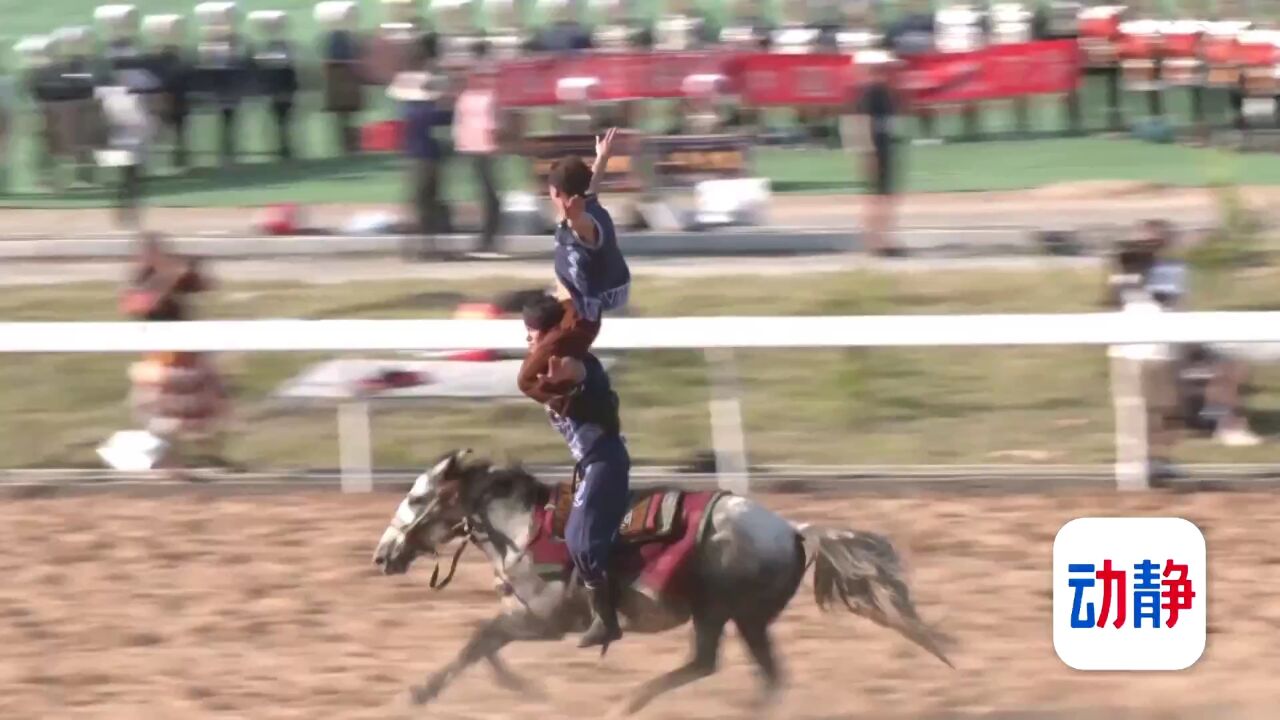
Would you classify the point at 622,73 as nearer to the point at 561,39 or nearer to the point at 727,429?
the point at 561,39

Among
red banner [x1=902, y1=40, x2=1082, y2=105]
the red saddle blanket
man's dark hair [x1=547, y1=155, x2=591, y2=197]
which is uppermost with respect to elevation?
man's dark hair [x1=547, y1=155, x2=591, y2=197]

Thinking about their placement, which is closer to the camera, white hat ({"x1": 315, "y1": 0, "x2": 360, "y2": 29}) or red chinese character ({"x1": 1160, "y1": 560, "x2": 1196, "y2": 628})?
red chinese character ({"x1": 1160, "y1": 560, "x2": 1196, "y2": 628})

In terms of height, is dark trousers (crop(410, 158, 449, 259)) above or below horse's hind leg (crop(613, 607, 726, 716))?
above

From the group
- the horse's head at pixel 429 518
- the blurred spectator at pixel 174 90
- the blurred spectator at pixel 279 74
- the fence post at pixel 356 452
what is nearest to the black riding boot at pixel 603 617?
the horse's head at pixel 429 518

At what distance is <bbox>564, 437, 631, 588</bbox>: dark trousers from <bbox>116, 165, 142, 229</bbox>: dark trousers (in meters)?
11.5

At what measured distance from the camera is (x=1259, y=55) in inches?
758

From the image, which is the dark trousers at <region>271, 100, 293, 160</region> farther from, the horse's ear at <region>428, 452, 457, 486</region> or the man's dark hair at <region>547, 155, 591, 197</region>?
the man's dark hair at <region>547, 155, 591, 197</region>

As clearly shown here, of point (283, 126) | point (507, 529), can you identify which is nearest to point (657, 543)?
point (507, 529)

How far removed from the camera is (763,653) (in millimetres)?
6750

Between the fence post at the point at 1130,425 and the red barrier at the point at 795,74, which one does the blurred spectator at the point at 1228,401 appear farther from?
the red barrier at the point at 795,74

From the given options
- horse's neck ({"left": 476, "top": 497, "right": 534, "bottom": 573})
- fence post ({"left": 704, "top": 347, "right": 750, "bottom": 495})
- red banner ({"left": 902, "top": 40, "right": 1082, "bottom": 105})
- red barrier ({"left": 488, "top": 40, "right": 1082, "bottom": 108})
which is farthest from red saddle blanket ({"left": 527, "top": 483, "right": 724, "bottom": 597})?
red banner ({"left": 902, "top": 40, "right": 1082, "bottom": 105})

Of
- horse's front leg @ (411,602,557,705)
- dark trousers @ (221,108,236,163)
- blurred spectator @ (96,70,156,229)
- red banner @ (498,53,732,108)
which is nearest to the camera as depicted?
horse's front leg @ (411,602,557,705)

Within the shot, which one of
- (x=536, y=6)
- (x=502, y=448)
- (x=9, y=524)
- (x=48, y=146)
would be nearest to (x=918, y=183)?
(x=536, y=6)

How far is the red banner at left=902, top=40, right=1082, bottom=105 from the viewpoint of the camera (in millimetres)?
20031
